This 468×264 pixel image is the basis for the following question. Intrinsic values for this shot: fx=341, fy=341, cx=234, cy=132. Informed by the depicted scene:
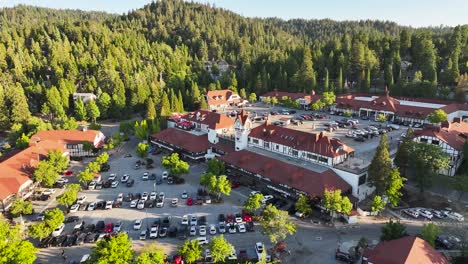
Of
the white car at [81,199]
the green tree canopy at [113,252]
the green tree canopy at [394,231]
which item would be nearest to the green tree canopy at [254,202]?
the green tree canopy at [394,231]

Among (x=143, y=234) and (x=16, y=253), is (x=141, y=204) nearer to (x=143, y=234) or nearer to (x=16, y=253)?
(x=143, y=234)

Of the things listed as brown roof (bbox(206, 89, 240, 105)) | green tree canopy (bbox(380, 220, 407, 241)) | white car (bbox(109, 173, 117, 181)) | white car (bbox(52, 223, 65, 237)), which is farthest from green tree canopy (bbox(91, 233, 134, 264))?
brown roof (bbox(206, 89, 240, 105))

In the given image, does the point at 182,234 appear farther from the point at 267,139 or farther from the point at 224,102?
the point at 224,102

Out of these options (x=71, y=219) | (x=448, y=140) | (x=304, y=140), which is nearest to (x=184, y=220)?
(x=71, y=219)

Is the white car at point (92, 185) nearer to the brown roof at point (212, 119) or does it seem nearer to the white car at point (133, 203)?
the white car at point (133, 203)

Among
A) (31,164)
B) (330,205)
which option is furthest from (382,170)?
(31,164)

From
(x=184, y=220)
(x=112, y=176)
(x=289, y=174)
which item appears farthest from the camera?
(x=112, y=176)
